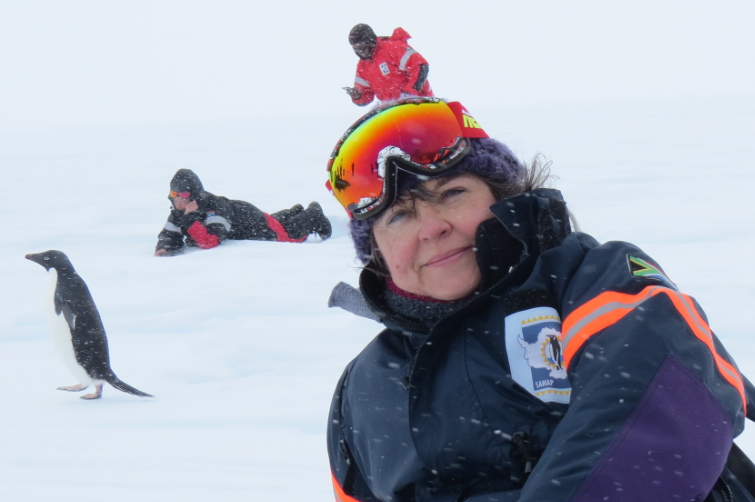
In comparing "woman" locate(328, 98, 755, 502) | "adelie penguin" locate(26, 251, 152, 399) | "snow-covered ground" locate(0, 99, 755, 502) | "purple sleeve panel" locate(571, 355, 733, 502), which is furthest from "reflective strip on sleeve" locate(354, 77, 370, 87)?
"purple sleeve panel" locate(571, 355, 733, 502)

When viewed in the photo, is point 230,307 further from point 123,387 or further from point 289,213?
point 289,213

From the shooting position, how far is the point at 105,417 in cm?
328

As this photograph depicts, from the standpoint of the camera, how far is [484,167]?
1.40 m

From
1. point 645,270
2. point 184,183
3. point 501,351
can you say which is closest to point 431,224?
point 501,351

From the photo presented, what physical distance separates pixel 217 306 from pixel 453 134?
350cm

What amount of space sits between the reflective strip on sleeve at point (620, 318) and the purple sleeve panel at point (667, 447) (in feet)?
0.26

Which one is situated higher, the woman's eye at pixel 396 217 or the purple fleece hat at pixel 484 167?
the purple fleece hat at pixel 484 167

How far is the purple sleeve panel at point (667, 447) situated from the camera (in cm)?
91

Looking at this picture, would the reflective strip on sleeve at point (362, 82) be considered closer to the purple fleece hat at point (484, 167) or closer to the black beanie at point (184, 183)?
the black beanie at point (184, 183)

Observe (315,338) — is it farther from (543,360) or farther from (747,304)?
(543,360)

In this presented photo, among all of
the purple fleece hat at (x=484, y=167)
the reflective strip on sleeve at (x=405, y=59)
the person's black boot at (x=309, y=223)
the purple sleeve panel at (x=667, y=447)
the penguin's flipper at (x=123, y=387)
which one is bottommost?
the penguin's flipper at (x=123, y=387)

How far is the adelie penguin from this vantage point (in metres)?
3.64

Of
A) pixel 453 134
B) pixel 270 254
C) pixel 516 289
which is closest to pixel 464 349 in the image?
pixel 516 289

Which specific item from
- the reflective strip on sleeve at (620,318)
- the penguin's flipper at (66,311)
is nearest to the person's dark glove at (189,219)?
the penguin's flipper at (66,311)
